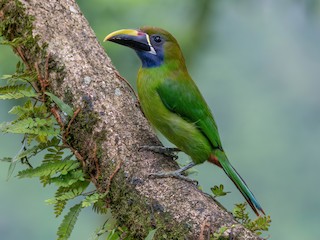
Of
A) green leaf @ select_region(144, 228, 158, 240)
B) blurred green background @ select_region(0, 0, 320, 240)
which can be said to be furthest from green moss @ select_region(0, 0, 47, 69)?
blurred green background @ select_region(0, 0, 320, 240)

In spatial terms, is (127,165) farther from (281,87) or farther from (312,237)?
(281,87)

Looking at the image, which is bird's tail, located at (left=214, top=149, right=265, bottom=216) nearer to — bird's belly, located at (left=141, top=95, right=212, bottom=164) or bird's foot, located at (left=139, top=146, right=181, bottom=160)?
bird's belly, located at (left=141, top=95, right=212, bottom=164)

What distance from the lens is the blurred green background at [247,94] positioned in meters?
5.49

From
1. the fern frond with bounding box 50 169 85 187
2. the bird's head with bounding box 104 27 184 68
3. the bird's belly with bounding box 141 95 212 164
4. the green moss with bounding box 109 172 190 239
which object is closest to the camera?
the green moss with bounding box 109 172 190 239

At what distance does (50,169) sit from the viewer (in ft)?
10.1

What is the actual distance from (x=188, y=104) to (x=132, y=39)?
405 mm

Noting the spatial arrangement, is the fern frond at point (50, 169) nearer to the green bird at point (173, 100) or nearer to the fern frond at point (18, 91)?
the fern frond at point (18, 91)

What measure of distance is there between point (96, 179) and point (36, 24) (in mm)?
708

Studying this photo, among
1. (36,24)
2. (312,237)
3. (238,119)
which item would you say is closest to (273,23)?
(238,119)

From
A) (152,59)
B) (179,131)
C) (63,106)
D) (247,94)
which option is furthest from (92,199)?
(247,94)

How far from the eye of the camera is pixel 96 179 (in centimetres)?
306

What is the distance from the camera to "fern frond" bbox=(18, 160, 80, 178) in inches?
121

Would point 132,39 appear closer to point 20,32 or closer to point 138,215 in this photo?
point 20,32

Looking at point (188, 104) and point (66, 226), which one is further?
point (188, 104)
